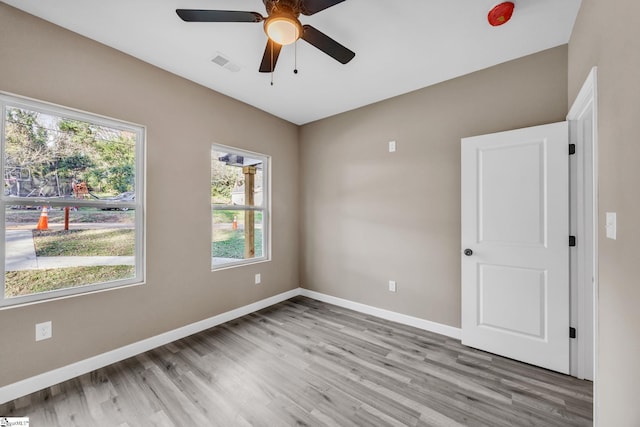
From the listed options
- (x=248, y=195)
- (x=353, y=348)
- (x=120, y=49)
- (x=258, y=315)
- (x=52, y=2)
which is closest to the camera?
(x=52, y=2)

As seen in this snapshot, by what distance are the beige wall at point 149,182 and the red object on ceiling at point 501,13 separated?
8.77 ft

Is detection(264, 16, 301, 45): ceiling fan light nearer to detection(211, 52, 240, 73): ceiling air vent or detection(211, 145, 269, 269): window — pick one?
detection(211, 52, 240, 73): ceiling air vent

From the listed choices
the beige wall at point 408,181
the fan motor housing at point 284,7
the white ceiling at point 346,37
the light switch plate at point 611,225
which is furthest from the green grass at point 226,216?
the light switch plate at point 611,225

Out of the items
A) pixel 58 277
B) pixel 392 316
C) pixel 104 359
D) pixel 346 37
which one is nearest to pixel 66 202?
pixel 58 277

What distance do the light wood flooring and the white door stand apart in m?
0.22

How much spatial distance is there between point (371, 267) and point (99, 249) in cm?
284

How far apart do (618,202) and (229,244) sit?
3.33 m

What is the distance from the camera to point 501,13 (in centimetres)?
179

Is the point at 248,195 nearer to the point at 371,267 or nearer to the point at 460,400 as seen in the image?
the point at 371,267

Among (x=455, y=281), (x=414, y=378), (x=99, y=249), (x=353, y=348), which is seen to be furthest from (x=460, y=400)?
(x=99, y=249)

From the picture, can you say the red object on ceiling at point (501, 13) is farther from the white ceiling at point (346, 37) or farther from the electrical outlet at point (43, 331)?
the electrical outlet at point (43, 331)

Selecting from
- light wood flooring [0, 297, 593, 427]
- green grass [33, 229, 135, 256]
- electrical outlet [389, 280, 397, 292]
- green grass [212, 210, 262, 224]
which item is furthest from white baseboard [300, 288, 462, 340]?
green grass [33, 229, 135, 256]

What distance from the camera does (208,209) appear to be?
3.00 meters

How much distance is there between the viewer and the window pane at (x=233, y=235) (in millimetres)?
3166
